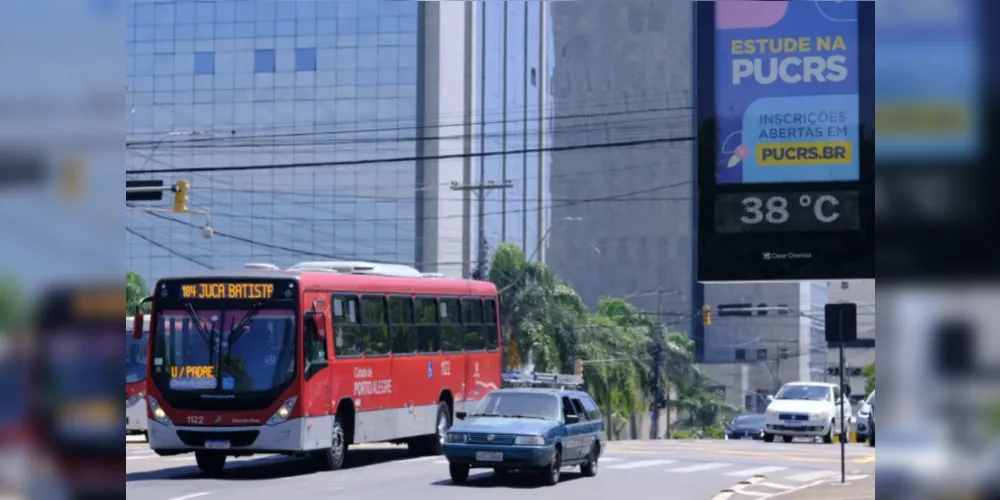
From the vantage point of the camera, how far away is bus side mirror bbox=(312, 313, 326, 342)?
22.0 m

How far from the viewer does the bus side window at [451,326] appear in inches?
1059

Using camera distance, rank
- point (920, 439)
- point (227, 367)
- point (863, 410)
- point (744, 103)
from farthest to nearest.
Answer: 1. point (863, 410)
2. point (227, 367)
3. point (744, 103)
4. point (920, 439)

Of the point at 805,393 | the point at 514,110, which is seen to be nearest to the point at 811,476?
the point at 805,393

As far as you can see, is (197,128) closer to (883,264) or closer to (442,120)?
(442,120)

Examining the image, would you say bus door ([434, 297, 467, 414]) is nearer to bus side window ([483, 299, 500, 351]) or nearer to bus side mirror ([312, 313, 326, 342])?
bus side window ([483, 299, 500, 351])

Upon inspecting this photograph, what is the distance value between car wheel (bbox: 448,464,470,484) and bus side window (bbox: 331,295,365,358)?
3.09 metres

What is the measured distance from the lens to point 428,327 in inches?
1034

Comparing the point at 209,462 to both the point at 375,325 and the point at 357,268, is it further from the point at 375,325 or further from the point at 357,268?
the point at 357,268

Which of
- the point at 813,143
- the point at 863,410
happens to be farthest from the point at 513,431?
the point at 863,410

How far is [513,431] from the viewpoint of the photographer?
20.7 m

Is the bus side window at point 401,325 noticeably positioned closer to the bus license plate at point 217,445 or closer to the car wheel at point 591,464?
the car wheel at point 591,464

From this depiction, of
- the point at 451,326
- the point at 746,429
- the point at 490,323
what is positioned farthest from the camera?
the point at 746,429

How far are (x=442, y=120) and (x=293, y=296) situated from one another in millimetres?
45633

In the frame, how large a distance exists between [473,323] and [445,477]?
22.2ft
